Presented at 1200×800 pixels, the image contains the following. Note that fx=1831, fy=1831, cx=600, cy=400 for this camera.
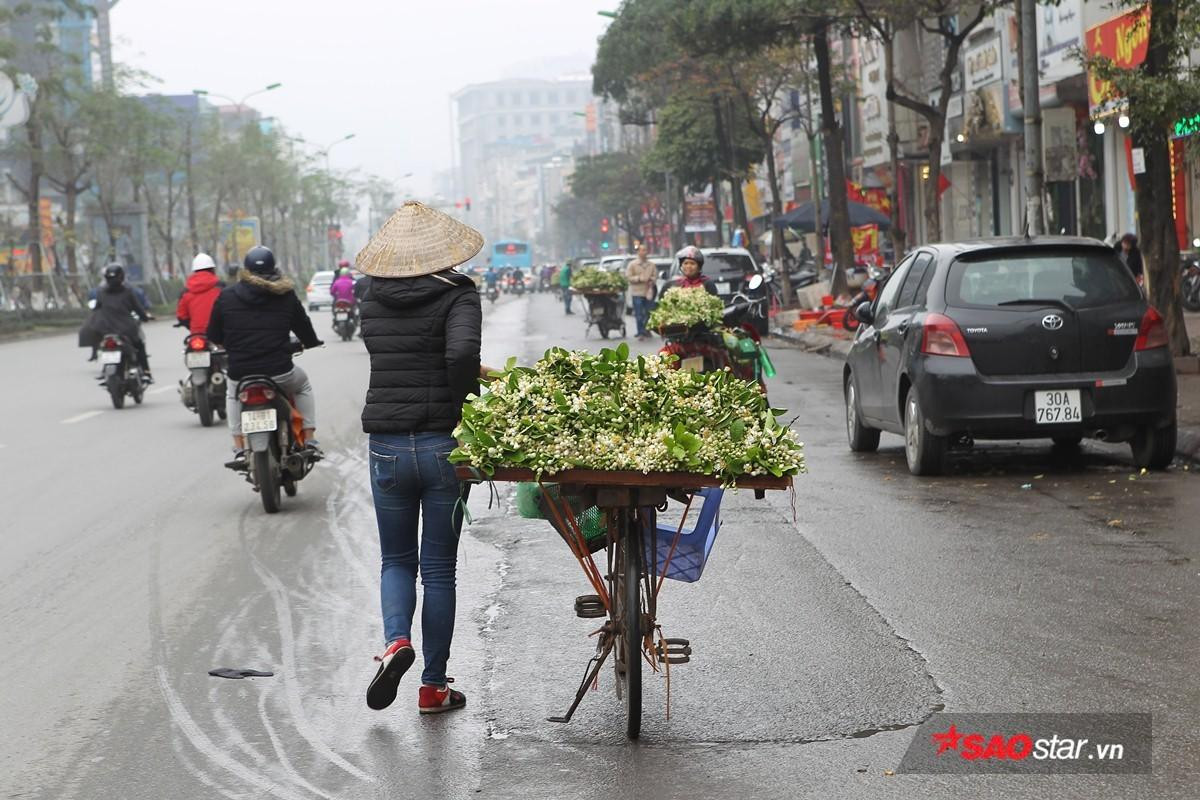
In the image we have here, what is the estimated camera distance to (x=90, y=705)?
21.7 feet

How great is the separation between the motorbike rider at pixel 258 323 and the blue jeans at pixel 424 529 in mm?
5506

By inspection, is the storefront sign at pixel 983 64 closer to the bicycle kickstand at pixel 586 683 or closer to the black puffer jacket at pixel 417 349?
the black puffer jacket at pixel 417 349

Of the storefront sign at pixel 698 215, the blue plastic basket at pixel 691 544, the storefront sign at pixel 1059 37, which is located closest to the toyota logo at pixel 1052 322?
the blue plastic basket at pixel 691 544

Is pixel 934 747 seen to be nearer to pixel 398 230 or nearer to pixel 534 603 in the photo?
pixel 398 230

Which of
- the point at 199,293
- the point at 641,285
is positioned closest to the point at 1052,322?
the point at 199,293

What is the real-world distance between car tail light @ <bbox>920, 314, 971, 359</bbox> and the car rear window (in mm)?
160

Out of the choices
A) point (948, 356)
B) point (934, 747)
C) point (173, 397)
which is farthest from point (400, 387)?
point (173, 397)

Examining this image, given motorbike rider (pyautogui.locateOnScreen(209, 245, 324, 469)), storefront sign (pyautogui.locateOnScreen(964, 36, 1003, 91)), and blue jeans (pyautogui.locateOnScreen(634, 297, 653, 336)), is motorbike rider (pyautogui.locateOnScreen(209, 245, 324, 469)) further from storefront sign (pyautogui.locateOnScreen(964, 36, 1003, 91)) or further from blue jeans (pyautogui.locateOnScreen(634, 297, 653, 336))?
storefront sign (pyautogui.locateOnScreen(964, 36, 1003, 91))

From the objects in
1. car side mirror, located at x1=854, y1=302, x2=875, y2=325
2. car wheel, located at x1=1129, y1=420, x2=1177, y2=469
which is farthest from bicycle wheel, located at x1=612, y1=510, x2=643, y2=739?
car side mirror, located at x1=854, y1=302, x2=875, y2=325

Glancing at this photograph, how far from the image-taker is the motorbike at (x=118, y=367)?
21.4 meters

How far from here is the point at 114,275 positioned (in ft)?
68.6

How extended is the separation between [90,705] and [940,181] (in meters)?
27.4

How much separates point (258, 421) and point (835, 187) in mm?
26950

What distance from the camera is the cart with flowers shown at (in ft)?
18.7
